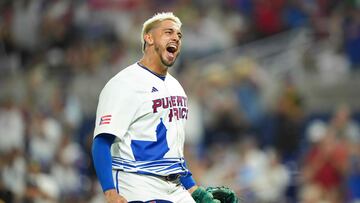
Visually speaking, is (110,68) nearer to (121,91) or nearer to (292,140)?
(292,140)

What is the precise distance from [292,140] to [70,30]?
325cm

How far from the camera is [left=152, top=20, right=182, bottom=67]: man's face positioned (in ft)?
14.8

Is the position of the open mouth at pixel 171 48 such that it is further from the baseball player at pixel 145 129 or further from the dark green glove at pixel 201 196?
A: the dark green glove at pixel 201 196

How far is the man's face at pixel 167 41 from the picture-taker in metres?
4.50

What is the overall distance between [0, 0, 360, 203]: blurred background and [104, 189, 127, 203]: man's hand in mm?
4200

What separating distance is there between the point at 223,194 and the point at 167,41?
3.39 ft

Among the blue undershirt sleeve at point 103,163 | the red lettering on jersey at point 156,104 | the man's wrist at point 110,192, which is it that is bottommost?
the man's wrist at point 110,192

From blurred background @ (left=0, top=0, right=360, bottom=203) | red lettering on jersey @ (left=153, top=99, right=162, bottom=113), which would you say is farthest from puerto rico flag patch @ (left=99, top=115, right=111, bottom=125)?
blurred background @ (left=0, top=0, right=360, bottom=203)

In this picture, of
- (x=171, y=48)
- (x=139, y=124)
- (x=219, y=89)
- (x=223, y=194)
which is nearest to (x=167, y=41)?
(x=171, y=48)

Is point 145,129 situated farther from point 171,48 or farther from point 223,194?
point 223,194

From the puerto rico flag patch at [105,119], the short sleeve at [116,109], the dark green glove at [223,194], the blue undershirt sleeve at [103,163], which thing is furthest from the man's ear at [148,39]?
the dark green glove at [223,194]

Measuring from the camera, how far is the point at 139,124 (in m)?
4.36

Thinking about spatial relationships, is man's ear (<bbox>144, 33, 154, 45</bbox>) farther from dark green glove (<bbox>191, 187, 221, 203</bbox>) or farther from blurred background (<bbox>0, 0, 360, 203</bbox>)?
blurred background (<bbox>0, 0, 360, 203</bbox>)

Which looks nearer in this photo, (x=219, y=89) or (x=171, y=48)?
(x=171, y=48)
